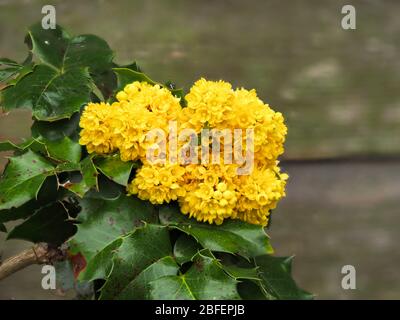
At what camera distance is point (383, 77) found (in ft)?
5.44

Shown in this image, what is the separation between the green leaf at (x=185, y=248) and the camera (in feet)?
2.91

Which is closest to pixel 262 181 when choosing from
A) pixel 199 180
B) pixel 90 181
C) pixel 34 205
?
pixel 199 180

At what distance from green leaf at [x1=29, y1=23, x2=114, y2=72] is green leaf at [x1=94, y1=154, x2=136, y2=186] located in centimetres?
25

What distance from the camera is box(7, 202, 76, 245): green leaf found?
0.98m

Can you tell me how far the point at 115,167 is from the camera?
3.03 feet

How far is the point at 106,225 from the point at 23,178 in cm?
13

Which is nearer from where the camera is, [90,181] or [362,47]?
[90,181]

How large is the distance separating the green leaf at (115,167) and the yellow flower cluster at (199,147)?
0.01m

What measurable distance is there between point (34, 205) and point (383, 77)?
0.98 m

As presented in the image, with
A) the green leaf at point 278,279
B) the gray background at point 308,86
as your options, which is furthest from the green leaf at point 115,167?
the gray background at point 308,86

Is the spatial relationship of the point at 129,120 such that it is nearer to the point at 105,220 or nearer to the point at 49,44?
the point at 105,220

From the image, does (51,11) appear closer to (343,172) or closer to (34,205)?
(34,205)

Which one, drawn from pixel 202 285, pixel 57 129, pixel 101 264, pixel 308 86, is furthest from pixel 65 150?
pixel 308 86

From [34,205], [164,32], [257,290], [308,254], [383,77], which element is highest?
[164,32]
